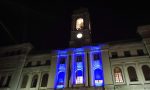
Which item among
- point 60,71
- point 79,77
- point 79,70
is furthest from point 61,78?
point 79,70

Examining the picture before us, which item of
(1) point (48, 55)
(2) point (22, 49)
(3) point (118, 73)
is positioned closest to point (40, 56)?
(1) point (48, 55)

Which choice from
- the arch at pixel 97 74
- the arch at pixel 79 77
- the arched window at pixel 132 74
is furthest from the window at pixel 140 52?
the arch at pixel 79 77

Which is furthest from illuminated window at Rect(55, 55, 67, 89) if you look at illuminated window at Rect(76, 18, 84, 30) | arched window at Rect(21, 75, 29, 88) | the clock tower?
illuminated window at Rect(76, 18, 84, 30)

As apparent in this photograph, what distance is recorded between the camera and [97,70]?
34.7 m

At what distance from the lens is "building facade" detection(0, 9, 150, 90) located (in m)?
32.2

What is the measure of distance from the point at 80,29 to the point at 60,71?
12.8 m

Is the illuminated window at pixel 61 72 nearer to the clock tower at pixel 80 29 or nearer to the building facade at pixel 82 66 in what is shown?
the building facade at pixel 82 66

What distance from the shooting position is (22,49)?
142 ft

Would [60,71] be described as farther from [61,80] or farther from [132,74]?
[132,74]

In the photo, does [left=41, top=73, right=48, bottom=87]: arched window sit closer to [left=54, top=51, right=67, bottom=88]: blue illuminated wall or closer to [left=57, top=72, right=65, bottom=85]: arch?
[left=54, top=51, right=67, bottom=88]: blue illuminated wall

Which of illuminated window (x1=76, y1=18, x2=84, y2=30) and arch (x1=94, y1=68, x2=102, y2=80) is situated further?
illuminated window (x1=76, y1=18, x2=84, y2=30)

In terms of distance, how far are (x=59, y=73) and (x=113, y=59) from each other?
38.7 ft

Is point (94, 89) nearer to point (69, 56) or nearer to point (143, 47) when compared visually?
point (69, 56)

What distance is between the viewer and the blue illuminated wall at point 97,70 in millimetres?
32688
